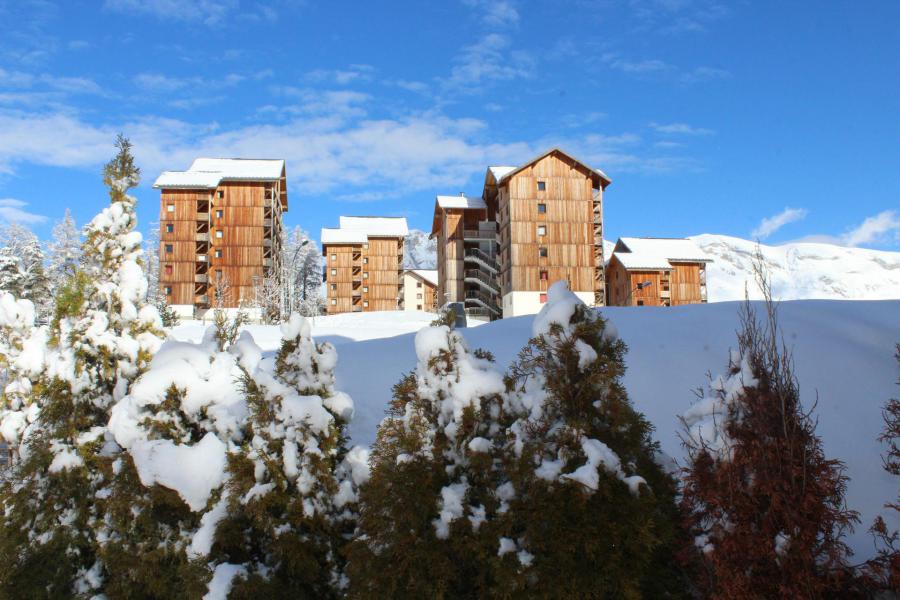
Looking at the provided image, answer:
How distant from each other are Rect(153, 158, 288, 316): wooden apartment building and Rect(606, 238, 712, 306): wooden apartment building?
107 feet

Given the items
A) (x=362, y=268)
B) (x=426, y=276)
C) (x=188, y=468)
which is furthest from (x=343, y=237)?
(x=188, y=468)

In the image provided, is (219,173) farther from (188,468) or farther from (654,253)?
(188,468)

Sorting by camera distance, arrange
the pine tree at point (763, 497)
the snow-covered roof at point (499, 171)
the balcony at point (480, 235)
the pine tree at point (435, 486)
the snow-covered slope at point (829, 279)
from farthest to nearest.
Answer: the snow-covered slope at point (829, 279) → the balcony at point (480, 235) → the snow-covered roof at point (499, 171) → the pine tree at point (435, 486) → the pine tree at point (763, 497)

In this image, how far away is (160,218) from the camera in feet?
191

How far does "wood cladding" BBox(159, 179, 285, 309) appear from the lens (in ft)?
189

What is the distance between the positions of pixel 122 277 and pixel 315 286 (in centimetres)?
8587

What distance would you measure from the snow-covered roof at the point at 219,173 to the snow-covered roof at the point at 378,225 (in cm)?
1569

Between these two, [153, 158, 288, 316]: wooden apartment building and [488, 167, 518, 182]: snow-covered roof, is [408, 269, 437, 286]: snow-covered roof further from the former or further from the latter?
[488, 167, 518, 182]: snow-covered roof

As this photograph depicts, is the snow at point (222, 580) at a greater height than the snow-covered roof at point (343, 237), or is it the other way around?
the snow-covered roof at point (343, 237)

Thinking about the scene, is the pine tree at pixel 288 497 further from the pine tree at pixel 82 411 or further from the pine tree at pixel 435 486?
the pine tree at pixel 82 411

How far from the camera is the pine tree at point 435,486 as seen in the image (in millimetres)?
5934

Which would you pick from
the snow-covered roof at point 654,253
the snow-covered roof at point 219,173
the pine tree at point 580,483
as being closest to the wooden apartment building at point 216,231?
the snow-covered roof at point 219,173

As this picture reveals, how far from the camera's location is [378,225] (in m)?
79.2

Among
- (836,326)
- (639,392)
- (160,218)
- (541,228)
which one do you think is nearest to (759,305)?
(836,326)
